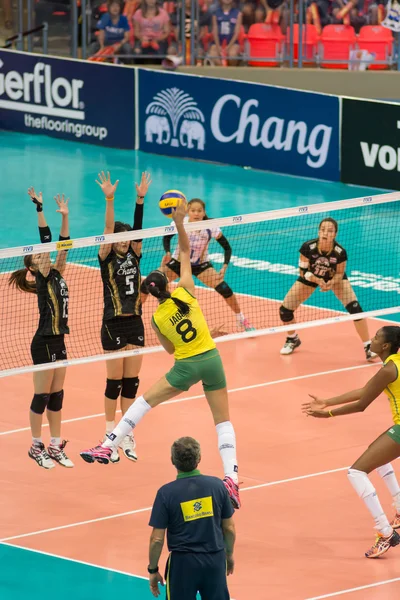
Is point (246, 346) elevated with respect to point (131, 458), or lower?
elevated

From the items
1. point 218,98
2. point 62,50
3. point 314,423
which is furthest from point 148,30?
point 314,423

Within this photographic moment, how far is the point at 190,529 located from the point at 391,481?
3.42m

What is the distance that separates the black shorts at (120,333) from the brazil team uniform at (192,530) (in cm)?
447

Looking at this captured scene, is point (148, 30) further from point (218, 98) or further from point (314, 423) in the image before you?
point (314, 423)

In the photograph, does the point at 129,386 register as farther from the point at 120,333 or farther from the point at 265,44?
the point at 265,44

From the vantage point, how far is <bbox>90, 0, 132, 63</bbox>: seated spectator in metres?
33.4

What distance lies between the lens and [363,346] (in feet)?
59.6

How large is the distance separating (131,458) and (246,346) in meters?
5.06

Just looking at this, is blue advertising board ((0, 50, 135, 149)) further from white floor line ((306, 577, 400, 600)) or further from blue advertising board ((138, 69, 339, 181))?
white floor line ((306, 577, 400, 600))

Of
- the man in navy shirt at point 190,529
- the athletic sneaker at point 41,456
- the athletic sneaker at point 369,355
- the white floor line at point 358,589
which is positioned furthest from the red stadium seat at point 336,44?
the man in navy shirt at point 190,529

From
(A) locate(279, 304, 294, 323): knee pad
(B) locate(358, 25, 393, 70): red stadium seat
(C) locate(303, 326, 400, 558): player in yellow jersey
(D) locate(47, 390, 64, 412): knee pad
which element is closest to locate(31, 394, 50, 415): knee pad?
(D) locate(47, 390, 64, 412): knee pad

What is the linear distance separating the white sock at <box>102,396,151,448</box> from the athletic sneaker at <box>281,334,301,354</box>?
5.24m

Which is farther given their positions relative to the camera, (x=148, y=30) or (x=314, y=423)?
(x=148, y=30)

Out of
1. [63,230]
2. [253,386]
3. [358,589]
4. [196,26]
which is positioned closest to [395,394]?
[358,589]
